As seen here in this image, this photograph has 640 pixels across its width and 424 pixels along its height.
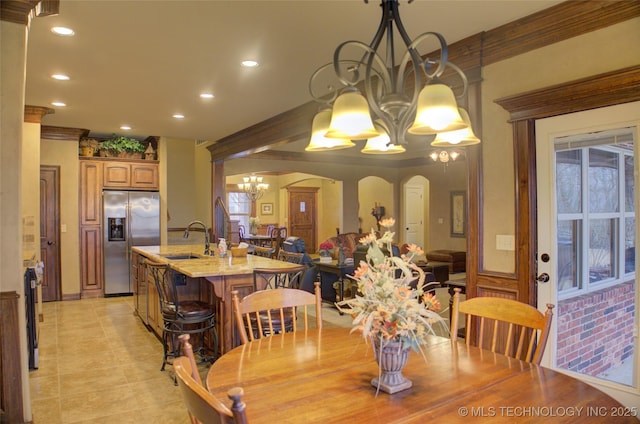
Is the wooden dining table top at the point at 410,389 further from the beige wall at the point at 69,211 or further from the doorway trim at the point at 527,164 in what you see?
the beige wall at the point at 69,211

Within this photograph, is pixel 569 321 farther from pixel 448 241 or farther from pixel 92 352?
pixel 448 241

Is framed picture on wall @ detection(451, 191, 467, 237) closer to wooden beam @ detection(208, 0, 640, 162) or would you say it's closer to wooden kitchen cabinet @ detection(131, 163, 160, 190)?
wooden kitchen cabinet @ detection(131, 163, 160, 190)

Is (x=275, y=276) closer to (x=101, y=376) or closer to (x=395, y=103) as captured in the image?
(x=101, y=376)

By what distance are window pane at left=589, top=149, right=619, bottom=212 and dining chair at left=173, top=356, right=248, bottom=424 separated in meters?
2.62

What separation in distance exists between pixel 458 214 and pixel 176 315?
7.86 m

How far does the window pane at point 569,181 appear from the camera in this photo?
9.39 feet

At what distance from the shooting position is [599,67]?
2.60m

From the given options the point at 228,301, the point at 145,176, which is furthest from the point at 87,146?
the point at 228,301

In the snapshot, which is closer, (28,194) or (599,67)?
(599,67)

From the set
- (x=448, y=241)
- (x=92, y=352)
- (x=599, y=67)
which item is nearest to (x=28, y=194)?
(x=92, y=352)

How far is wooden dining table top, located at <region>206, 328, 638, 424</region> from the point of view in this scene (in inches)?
50.7

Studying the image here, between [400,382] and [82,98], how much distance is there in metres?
4.90

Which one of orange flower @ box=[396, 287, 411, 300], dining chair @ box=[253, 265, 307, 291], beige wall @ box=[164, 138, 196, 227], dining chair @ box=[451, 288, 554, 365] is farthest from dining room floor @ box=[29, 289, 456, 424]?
beige wall @ box=[164, 138, 196, 227]

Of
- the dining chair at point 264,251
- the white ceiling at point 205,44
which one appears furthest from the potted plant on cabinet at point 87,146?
the dining chair at point 264,251
